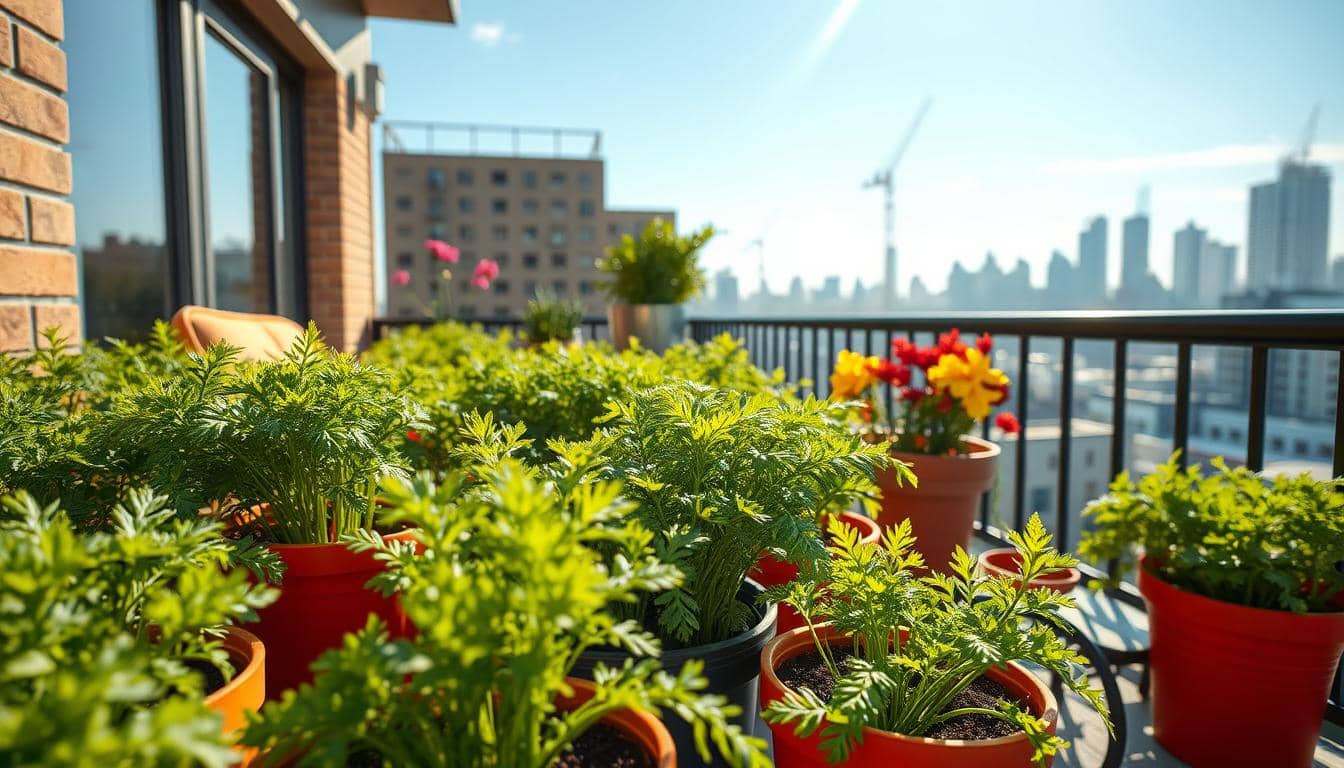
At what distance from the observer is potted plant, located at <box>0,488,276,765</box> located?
344mm

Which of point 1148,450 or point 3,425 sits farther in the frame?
point 1148,450

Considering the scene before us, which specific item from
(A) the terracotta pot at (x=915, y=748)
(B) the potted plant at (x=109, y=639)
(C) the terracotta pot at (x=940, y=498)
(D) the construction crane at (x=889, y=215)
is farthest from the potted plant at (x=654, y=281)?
(D) the construction crane at (x=889, y=215)

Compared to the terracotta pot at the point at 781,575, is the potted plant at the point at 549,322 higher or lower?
higher

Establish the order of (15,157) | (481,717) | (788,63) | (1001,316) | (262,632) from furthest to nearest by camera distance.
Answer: (788,63)
(1001,316)
(15,157)
(262,632)
(481,717)

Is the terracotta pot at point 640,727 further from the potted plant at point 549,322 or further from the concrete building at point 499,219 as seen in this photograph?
the concrete building at point 499,219

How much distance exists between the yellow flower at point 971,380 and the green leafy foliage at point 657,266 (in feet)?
8.33

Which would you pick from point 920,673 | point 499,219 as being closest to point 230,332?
point 920,673

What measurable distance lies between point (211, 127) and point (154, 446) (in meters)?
2.68

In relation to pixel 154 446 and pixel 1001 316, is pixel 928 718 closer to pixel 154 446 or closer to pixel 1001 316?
pixel 154 446

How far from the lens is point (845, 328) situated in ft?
9.86

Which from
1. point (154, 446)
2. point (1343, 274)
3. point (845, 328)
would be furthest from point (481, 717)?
point (1343, 274)

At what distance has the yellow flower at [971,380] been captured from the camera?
177cm

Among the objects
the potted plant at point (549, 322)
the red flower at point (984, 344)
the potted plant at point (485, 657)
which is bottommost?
the potted plant at point (485, 657)

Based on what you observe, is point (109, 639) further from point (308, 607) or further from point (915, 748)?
point (915, 748)
